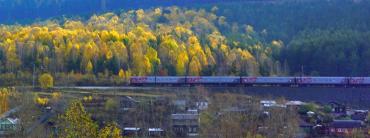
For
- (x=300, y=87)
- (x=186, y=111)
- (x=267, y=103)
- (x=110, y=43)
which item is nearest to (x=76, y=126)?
(x=186, y=111)

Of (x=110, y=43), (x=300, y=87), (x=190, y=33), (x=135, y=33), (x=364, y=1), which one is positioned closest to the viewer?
(x=300, y=87)

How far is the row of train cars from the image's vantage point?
63.4 feet

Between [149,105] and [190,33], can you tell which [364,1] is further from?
[149,105]

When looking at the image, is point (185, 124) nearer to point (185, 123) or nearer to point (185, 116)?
point (185, 123)

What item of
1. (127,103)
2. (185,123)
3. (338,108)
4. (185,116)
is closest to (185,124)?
(185,123)

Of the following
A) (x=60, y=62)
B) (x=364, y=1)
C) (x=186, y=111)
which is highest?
(x=364, y=1)

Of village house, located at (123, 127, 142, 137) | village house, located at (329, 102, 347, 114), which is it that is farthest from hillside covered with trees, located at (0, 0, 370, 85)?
village house, located at (123, 127, 142, 137)

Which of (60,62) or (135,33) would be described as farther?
(135,33)

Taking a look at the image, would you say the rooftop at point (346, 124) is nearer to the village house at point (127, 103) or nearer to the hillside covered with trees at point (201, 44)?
the village house at point (127, 103)

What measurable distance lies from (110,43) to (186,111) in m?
7.52

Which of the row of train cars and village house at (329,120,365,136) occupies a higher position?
the row of train cars

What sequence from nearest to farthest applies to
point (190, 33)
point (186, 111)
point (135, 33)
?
point (186, 111) < point (135, 33) < point (190, 33)

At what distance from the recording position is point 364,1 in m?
28.9

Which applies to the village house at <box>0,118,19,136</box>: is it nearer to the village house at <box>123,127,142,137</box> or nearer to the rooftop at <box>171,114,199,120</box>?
the village house at <box>123,127,142,137</box>
